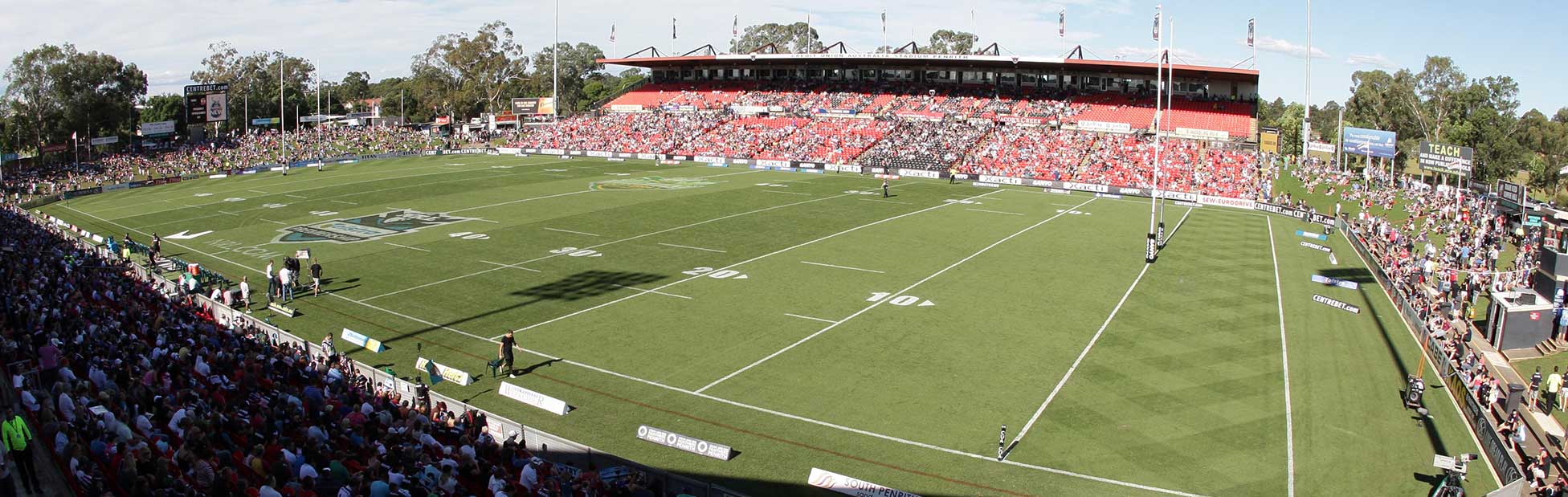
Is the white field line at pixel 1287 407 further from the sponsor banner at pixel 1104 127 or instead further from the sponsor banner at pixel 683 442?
the sponsor banner at pixel 1104 127

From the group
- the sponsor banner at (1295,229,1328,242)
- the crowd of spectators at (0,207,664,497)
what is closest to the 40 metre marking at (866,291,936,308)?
the crowd of spectators at (0,207,664,497)

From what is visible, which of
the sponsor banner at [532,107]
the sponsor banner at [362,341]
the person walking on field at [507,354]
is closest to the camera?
the person walking on field at [507,354]

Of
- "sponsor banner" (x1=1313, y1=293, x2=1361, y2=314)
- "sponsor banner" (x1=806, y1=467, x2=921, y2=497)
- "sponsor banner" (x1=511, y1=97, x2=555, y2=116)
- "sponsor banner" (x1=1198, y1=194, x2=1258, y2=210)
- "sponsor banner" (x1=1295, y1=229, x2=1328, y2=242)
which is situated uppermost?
"sponsor banner" (x1=511, y1=97, x2=555, y2=116)

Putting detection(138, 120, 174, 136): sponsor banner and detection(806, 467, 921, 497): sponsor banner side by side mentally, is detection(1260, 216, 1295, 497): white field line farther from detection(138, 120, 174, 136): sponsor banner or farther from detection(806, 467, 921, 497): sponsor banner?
detection(138, 120, 174, 136): sponsor banner

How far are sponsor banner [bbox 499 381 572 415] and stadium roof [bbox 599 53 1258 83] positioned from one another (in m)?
74.5

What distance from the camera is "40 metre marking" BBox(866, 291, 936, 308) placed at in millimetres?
32719

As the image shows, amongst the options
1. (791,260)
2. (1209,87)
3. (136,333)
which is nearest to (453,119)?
(1209,87)

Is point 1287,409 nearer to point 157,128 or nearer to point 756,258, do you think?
point 756,258

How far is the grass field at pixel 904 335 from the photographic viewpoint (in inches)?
786

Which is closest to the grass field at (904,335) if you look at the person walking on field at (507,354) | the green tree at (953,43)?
the person walking on field at (507,354)

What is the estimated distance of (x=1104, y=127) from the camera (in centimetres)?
8281

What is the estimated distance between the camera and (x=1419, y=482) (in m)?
19.0

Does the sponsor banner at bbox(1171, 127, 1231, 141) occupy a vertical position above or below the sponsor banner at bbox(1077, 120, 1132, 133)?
below

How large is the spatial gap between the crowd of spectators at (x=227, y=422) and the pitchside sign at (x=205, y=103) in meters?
78.0
